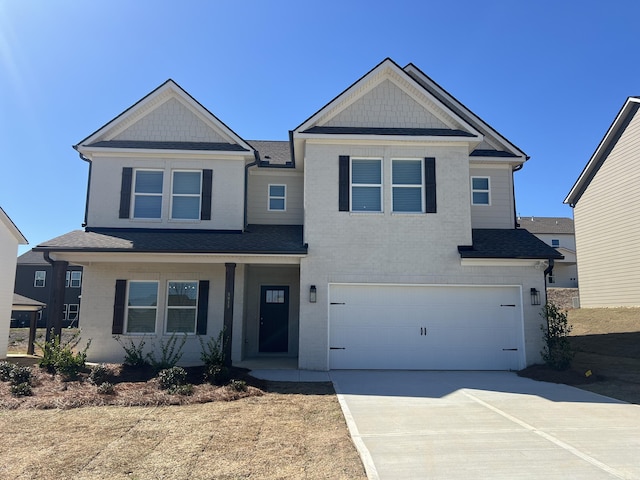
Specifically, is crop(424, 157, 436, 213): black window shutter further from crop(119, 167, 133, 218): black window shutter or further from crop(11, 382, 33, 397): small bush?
crop(11, 382, 33, 397): small bush

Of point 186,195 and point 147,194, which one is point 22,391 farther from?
point 186,195

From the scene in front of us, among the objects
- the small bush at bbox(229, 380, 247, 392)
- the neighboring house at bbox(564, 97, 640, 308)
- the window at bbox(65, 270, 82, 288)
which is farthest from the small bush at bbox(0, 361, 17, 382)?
the window at bbox(65, 270, 82, 288)

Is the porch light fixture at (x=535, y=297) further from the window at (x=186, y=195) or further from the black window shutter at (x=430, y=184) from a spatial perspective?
the window at (x=186, y=195)

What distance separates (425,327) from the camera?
12.6 m

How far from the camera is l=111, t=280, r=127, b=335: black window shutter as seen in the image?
13.4m

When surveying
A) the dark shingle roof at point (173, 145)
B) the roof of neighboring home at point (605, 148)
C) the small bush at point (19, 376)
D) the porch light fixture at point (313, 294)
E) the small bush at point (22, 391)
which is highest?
the roof of neighboring home at point (605, 148)

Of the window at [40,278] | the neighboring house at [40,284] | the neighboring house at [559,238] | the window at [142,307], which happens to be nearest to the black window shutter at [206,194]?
the window at [142,307]

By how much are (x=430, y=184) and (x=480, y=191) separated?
3.15 meters

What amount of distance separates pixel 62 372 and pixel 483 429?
29.3ft

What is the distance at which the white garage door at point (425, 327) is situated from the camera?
12.4m

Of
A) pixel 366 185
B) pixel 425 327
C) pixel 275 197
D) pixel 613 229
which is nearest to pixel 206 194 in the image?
pixel 275 197

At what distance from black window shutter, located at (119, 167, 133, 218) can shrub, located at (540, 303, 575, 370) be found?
39.9 ft

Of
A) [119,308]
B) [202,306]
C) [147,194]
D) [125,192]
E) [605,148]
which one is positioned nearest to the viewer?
[119,308]

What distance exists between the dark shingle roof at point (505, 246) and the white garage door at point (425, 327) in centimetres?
98
